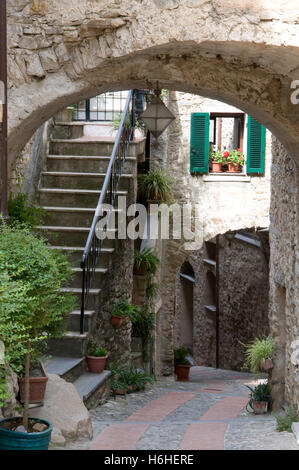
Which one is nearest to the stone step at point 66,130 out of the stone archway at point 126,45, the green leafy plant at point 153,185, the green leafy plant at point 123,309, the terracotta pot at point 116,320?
the green leafy plant at point 153,185

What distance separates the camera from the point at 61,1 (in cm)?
497

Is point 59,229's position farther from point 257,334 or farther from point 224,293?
point 224,293

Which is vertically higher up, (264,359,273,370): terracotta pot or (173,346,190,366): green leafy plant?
(264,359,273,370): terracotta pot

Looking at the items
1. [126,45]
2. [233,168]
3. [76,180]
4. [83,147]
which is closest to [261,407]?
[76,180]

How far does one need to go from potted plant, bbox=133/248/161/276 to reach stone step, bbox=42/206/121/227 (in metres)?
1.41

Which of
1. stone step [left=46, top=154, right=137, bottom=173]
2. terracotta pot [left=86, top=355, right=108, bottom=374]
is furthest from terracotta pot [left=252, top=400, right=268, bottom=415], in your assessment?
stone step [left=46, top=154, right=137, bottom=173]

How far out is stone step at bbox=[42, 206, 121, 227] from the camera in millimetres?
9805

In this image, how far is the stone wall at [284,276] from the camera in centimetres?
666

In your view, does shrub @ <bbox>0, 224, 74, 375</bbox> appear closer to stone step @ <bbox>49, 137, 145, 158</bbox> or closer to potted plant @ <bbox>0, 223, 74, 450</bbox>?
potted plant @ <bbox>0, 223, 74, 450</bbox>

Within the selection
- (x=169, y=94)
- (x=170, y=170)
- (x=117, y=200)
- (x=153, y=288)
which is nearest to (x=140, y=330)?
(x=153, y=288)

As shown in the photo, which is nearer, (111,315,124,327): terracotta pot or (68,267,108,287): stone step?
(68,267,108,287): stone step

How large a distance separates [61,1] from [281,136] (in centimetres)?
242

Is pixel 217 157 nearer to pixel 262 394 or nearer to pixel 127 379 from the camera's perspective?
pixel 127 379

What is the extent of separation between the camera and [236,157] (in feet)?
41.8
